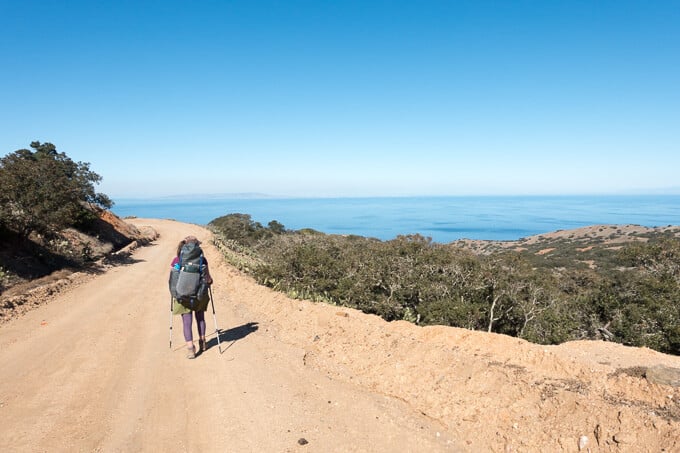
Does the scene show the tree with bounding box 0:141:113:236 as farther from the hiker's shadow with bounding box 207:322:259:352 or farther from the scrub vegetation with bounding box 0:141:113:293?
the hiker's shadow with bounding box 207:322:259:352

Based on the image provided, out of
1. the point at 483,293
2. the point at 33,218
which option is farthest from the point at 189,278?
the point at 33,218

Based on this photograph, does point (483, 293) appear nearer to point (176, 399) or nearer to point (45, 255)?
point (176, 399)

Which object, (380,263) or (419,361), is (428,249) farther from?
(419,361)

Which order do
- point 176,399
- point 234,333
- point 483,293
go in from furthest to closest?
point 483,293, point 234,333, point 176,399

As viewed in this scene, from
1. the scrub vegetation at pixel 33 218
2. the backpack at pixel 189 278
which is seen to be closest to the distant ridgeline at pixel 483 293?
the backpack at pixel 189 278

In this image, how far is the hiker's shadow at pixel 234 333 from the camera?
22.8 ft

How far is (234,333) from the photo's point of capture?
7.53 metres

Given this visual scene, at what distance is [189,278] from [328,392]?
292cm

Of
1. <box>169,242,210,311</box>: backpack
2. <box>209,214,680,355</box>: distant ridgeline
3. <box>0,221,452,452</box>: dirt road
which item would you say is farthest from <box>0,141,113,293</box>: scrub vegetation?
<box>169,242,210,311</box>: backpack

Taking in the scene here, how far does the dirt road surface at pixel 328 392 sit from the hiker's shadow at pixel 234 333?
0.06 m

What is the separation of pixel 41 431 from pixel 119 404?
0.79 meters

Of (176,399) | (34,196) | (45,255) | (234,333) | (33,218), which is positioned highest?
(34,196)

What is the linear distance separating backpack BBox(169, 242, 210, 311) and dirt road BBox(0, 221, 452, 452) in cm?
107

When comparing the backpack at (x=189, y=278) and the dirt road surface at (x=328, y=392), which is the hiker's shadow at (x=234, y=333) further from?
the backpack at (x=189, y=278)
